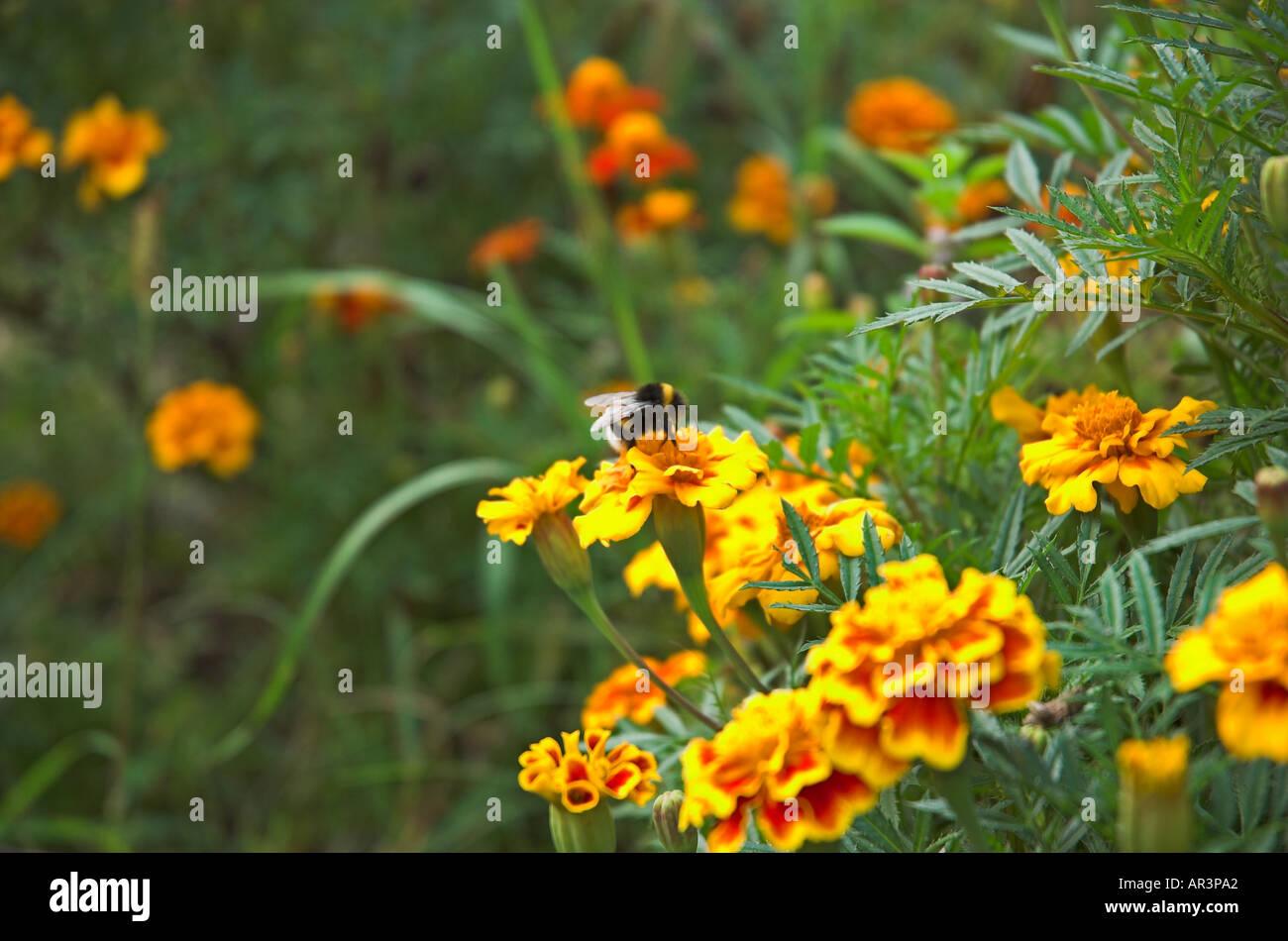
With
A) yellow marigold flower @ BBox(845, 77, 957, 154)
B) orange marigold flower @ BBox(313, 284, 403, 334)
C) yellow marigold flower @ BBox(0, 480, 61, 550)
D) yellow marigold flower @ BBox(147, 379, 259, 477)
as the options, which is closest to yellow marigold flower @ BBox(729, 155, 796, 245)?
yellow marigold flower @ BBox(845, 77, 957, 154)

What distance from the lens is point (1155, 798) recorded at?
54 centimetres

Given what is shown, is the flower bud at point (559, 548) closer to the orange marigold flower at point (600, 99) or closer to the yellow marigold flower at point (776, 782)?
the yellow marigold flower at point (776, 782)

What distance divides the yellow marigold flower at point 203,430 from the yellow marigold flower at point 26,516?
0.36 m

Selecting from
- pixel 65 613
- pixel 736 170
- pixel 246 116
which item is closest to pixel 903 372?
pixel 246 116

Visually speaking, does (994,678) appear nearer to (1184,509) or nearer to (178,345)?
(1184,509)

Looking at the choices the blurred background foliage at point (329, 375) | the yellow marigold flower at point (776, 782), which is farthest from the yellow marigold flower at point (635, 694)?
the blurred background foliage at point (329, 375)

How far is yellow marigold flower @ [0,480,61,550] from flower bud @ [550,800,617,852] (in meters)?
1.73

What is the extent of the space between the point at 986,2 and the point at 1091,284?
1957 millimetres

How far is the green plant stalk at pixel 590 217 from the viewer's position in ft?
5.51

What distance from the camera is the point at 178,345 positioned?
235 centimetres

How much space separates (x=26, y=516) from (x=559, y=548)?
1.67 m

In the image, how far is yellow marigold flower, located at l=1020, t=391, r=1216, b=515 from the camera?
73 cm

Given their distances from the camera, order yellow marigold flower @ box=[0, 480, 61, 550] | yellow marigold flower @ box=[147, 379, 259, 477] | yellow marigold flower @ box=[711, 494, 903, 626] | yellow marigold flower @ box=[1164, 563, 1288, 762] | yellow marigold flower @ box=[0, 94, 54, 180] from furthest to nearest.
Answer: yellow marigold flower @ box=[0, 480, 61, 550], yellow marigold flower @ box=[147, 379, 259, 477], yellow marigold flower @ box=[0, 94, 54, 180], yellow marigold flower @ box=[711, 494, 903, 626], yellow marigold flower @ box=[1164, 563, 1288, 762]

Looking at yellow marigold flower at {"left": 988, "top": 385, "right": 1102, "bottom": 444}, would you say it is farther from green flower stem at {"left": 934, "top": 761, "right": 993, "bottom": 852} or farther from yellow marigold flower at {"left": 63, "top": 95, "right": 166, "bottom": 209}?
yellow marigold flower at {"left": 63, "top": 95, "right": 166, "bottom": 209}
